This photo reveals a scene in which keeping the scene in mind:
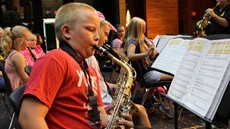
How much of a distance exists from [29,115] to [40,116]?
0.05m

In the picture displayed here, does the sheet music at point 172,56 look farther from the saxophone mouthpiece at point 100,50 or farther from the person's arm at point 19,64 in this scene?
the person's arm at point 19,64

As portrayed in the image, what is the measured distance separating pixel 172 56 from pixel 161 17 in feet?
26.5

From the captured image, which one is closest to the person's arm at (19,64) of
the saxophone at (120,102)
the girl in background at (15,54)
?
the girl in background at (15,54)

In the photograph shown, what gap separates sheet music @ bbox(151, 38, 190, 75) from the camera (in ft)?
10.3

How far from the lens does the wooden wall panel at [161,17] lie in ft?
A: 36.0

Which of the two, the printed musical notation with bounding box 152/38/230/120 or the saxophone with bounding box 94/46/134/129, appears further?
the saxophone with bounding box 94/46/134/129

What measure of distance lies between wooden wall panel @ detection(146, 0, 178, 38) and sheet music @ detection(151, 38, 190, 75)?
7479 millimetres

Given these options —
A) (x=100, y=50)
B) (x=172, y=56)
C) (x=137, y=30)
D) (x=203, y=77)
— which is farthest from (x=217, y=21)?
(x=100, y=50)

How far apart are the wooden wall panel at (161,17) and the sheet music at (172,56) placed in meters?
7.48

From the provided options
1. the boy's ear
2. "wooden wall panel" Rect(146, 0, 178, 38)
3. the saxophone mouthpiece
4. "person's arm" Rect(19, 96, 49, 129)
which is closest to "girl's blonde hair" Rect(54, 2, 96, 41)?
the boy's ear

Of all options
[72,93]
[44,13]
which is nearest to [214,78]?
[72,93]

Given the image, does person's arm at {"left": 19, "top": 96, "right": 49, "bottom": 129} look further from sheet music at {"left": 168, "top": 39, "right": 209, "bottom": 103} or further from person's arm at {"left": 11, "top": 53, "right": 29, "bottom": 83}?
person's arm at {"left": 11, "top": 53, "right": 29, "bottom": 83}

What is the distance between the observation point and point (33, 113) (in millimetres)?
1477

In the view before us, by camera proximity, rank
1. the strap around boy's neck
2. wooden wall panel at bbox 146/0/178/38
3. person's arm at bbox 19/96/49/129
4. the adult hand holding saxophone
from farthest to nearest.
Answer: wooden wall panel at bbox 146/0/178/38 → the adult hand holding saxophone → the strap around boy's neck → person's arm at bbox 19/96/49/129
